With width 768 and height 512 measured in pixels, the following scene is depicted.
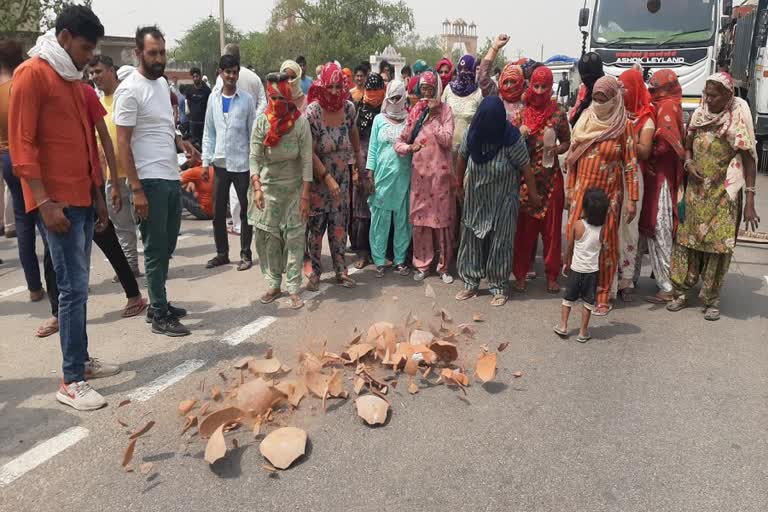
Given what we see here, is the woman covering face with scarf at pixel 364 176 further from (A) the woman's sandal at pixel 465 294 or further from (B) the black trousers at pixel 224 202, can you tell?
(A) the woman's sandal at pixel 465 294

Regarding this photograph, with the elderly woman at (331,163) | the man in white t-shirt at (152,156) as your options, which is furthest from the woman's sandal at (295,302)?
the man in white t-shirt at (152,156)

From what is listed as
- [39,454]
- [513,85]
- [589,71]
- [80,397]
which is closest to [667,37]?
[589,71]

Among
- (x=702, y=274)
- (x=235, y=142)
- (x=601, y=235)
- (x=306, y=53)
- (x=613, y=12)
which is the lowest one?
(x=702, y=274)

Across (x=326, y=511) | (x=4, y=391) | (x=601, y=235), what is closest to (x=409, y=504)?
(x=326, y=511)

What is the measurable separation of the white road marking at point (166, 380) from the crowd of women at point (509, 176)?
Answer: 120cm

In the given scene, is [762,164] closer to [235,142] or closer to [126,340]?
[235,142]

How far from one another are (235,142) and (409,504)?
418 centimetres

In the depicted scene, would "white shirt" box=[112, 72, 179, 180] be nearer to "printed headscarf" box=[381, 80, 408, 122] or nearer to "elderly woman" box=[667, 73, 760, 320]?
"printed headscarf" box=[381, 80, 408, 122]

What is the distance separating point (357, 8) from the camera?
5053 cm

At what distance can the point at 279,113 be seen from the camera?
4504mm

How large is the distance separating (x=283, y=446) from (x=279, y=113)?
2.62 m

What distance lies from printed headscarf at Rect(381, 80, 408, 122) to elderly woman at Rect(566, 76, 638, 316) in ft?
5.10

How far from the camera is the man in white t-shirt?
3.83 m

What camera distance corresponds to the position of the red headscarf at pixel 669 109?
15.3 ft
